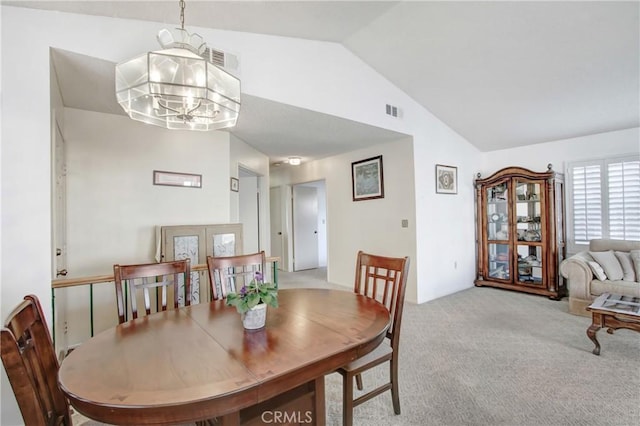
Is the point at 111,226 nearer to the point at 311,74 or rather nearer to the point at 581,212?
the point at 311,74

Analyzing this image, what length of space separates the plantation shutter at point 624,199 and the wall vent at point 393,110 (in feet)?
10.0

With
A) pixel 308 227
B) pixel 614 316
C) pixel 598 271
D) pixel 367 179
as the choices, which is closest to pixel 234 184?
pixel 367 179

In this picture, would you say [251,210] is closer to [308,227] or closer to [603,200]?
[308,227]

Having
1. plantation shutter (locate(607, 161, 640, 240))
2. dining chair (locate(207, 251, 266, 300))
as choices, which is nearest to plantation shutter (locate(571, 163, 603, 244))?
Result: plantation shutter (locate(607, 161, 640, 240))

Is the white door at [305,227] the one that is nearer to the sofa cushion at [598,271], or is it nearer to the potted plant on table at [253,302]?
the sofa cushion at [598,271]

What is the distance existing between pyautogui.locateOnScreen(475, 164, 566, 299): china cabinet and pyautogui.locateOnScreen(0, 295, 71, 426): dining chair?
5.15 metres

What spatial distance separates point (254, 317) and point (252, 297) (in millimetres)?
103

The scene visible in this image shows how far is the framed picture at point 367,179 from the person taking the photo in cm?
448

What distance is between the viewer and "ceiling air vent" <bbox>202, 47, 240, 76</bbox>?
91.0 inches

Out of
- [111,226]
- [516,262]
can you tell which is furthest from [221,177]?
[516,262]

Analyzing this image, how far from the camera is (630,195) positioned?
3.92 meters

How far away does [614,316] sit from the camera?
2.46m

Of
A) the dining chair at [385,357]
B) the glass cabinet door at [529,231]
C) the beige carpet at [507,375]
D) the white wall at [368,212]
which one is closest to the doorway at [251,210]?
the white wall at [368,212]

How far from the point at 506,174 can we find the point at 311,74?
3482 mm
